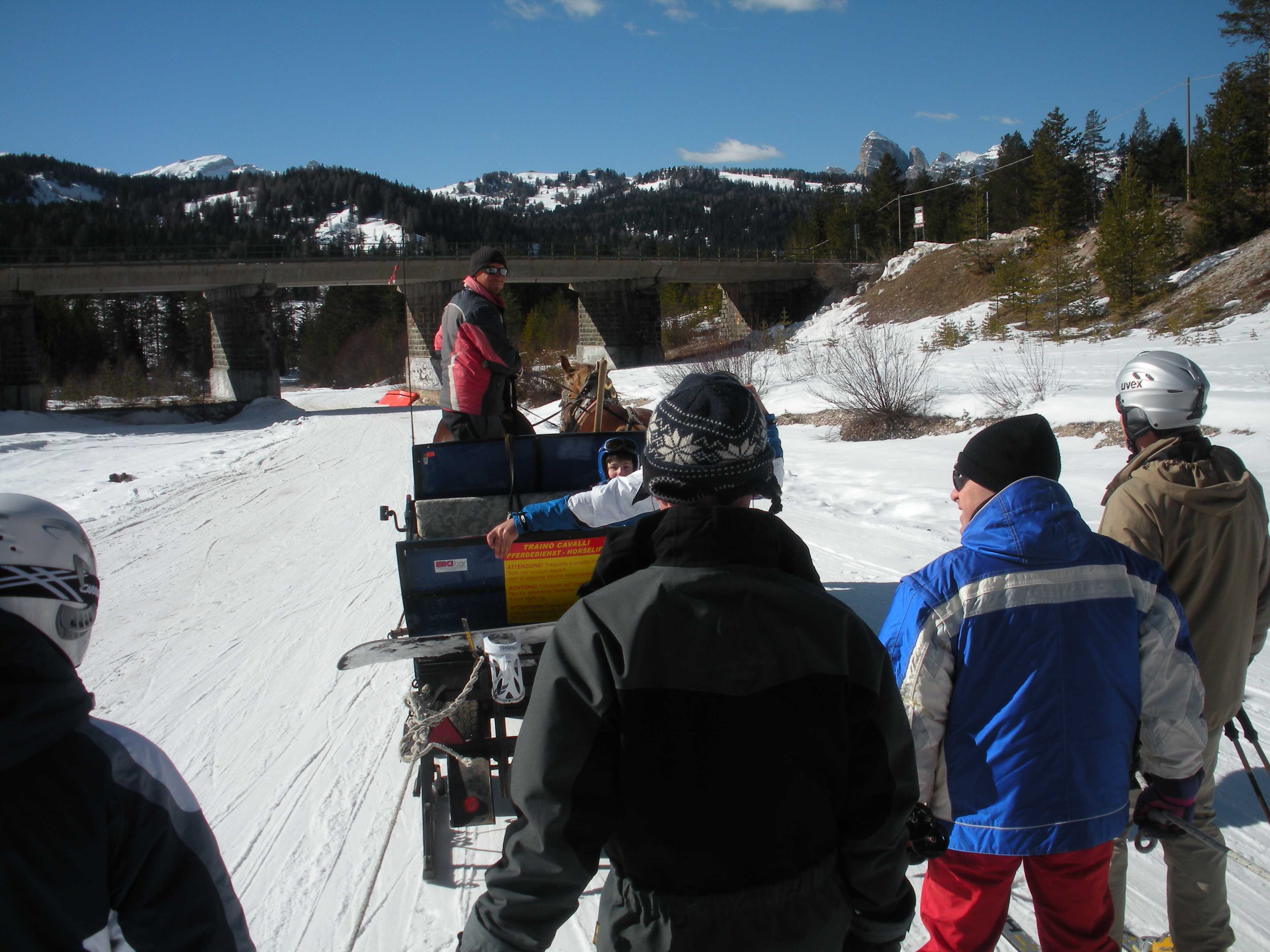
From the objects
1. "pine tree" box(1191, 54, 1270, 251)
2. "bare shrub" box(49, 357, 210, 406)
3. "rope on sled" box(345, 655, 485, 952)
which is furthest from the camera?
"bare shrub" box(49, 357, 210, 406)

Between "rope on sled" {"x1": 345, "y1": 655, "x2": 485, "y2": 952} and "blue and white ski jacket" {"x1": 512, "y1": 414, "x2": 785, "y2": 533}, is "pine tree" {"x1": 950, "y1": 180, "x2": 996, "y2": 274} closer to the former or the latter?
"blue and white ski jacket" {"x1": 512, "y1": 414, "x2": 785, "y2": 533}

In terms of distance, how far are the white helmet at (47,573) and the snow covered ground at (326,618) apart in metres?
2.14

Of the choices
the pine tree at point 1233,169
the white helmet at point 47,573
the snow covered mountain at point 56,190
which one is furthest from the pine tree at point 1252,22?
the snow covered mountain at point 56,190

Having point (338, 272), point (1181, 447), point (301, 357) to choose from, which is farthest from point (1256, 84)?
point (301, 357)

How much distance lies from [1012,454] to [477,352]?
12.3ft

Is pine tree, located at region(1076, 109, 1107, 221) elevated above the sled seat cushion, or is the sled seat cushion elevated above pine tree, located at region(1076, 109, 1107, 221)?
pine tree, located at region(1076, 109, 1107, 221)

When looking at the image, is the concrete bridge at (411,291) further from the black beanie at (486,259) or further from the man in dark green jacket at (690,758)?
the man in dark green jacket at (690,758)

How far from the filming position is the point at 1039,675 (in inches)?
80.0

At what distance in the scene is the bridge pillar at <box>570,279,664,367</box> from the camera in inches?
1789

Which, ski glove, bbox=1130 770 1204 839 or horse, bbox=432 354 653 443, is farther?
horse, bbox=432 354 653 443

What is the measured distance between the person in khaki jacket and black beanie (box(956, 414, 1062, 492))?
53 centimetres

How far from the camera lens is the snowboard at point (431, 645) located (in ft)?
10.8

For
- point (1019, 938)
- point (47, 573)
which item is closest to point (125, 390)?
point (47, 573)

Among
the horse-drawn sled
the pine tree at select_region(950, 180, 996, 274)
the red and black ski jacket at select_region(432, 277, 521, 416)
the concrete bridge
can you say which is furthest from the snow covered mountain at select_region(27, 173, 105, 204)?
the horse-drawn sled
